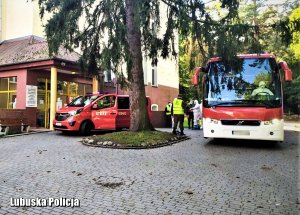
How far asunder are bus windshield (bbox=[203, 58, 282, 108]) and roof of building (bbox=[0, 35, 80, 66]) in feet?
27.8

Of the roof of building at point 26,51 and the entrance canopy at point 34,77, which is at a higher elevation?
the roof of building at point 26,51

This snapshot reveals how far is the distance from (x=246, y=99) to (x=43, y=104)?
42.6 feet

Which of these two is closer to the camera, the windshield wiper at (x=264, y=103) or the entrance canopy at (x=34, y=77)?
the windshield wiper at (x=264, y=103)

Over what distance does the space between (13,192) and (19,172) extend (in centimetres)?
161

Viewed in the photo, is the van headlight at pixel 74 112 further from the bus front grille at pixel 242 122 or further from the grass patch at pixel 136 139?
the bus front grille at pixel 242 122

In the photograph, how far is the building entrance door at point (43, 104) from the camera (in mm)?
19031

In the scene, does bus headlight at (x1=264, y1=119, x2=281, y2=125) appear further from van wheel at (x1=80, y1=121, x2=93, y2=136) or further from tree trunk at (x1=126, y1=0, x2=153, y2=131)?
van wheel at (x1=80, y1=121, x2=93, y2=136)

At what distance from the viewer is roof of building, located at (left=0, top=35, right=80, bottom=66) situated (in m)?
17.9

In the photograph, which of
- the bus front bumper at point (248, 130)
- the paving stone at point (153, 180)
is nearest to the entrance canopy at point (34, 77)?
the paving stone at point (153, 180)

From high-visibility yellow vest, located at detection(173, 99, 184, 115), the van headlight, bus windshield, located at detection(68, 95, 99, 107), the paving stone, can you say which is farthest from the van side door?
the paving stone

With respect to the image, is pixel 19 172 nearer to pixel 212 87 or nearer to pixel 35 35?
pixel 212 87

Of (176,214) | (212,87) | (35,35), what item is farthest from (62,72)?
(176,214)

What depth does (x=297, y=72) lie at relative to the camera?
34250 mm

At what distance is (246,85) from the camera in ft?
35.4
